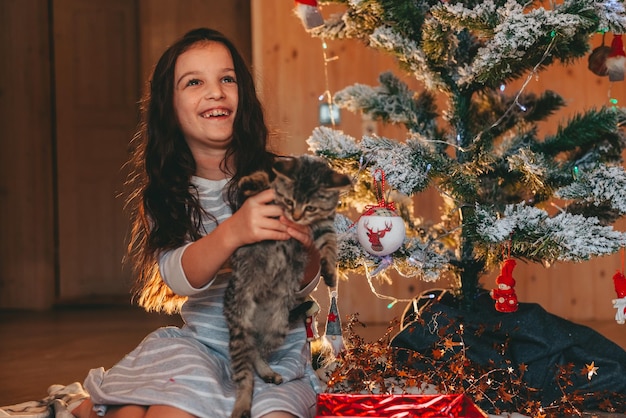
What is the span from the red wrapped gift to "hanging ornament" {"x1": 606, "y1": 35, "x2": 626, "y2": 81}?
3.63ft

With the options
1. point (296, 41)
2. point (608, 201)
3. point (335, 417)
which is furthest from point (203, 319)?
point (296, 41)

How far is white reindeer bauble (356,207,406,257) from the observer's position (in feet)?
5.43

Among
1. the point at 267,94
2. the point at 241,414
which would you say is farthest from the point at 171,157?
the point at 267,94

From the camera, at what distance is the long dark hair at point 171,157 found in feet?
4.94

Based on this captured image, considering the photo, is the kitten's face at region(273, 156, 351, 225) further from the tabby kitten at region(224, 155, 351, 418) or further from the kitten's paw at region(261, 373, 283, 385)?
the kitten's paw at region(261, 373, 283, 385)

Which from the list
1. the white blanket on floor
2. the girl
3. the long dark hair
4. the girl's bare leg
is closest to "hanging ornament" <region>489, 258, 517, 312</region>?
the girl

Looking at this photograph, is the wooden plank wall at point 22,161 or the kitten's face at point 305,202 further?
the wooden plank wall at point 22,161

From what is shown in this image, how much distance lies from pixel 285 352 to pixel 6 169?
333 cm

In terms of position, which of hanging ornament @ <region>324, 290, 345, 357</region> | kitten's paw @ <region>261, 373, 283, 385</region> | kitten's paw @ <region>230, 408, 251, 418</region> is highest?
kitten's paw @ <region>261, 373, 283, 385</region>

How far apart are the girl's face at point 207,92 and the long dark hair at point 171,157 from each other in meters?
0.03

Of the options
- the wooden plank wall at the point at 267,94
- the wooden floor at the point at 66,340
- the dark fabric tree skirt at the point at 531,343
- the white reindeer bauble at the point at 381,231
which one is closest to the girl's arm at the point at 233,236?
the white reindeer bauble at the point at 381,231

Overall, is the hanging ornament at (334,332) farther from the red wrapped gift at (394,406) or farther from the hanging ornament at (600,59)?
the hanging ornament at (600,59)

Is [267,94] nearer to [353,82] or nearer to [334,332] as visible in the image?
[353,82]

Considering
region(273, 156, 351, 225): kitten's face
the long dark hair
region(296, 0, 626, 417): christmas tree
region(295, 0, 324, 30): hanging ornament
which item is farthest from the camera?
region(295, 0, 324, 30): hanging ornament
